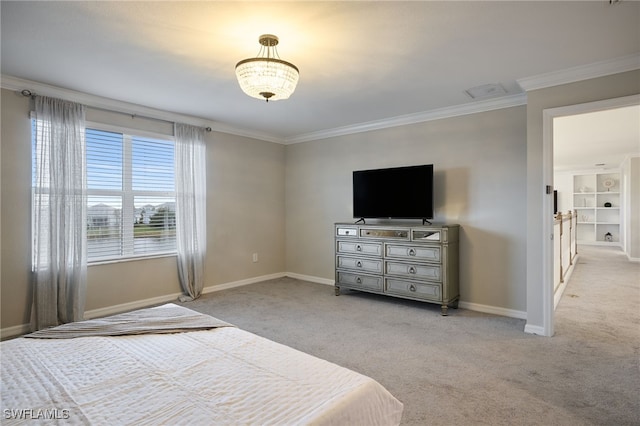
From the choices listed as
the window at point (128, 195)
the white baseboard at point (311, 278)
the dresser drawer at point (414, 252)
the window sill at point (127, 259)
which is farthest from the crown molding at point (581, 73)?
the window sill at point (127, 259)

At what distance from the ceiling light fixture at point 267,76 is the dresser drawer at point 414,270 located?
267cm

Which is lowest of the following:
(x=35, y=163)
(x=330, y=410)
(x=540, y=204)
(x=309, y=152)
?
(x=330, y=410)

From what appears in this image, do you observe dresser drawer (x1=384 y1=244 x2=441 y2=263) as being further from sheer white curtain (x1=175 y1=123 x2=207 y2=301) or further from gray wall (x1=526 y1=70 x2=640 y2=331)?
sheer white curtain (x1=175 y1=123 x2=207 y2=301)

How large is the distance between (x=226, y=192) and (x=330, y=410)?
4.40m

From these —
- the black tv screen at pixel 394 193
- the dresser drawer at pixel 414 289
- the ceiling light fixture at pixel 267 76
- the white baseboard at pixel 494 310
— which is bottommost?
the white baseboard at pixel 494 310

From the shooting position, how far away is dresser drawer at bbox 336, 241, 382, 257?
173 inches

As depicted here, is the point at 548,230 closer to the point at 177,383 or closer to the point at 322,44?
the point at 322,44

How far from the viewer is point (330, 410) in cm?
112

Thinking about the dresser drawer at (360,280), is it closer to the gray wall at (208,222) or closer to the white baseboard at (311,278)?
the white baseboard at (311,278)

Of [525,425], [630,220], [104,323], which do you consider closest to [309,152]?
[104,323]

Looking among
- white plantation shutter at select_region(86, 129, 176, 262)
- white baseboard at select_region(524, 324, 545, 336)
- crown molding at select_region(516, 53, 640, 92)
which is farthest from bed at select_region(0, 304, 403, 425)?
crown molding at select_region(516, 53, 640, 92)

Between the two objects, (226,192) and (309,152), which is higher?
(309,152)

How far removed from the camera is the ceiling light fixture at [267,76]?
7.06ft

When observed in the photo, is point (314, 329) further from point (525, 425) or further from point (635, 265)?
point (635, 265)
